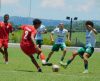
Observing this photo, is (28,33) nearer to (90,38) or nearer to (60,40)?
(90,38)

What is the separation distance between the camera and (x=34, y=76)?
48.8ft

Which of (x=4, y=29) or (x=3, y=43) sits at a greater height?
(x=4, y=29)

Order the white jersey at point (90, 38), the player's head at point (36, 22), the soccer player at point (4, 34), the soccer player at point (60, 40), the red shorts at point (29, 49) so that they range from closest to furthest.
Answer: the player's head at point (36, 22) → the red shorts at point (29, 49) → the white jersey at point (90, 38) → the soccer player at point (4, 34) → the soccer player at point (60, 40)

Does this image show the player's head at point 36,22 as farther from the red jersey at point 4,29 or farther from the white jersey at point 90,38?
the red jersey at point 4,29

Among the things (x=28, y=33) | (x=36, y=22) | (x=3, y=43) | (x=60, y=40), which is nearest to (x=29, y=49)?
(x=28, y=33)

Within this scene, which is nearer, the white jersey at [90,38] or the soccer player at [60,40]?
the white jersey at [90,38]

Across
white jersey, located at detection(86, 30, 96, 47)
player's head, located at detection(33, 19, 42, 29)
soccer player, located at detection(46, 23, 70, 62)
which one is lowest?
soccer player, located at detection(46, 23, 70, 62)

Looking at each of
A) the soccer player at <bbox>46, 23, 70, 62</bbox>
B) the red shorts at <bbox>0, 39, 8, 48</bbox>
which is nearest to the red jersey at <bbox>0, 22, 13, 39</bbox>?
the red shorts at <bbox>0, 39, 8, 48</bbox>

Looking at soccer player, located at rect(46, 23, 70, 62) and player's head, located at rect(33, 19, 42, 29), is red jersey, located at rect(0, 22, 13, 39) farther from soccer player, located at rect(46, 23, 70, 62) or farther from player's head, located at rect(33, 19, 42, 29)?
player's head, located at rect(33, 19, 42, 29)

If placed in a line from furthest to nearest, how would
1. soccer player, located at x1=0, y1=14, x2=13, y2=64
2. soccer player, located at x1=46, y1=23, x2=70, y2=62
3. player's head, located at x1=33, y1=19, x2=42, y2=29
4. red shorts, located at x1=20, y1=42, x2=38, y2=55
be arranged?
soccer player, located at x1=46, y1=23, x2=70, y2=62 → soccer player, located at x1=0, y1=14, x2=13, y2=64 → red shorts, located at x1=20, y1=42, x2=38, y2=55 → player's head, located at x1=33, y1=19, x2=42, y2=29

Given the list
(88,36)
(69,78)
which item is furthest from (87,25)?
(69,78)

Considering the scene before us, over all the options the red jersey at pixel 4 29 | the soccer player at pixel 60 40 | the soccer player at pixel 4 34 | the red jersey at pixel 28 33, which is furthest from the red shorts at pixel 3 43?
the red jersey at pixel 28 33

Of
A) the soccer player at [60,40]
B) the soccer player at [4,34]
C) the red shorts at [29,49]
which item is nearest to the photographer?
the red shorts at [29,49]

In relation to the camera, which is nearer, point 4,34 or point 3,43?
point 3,43
